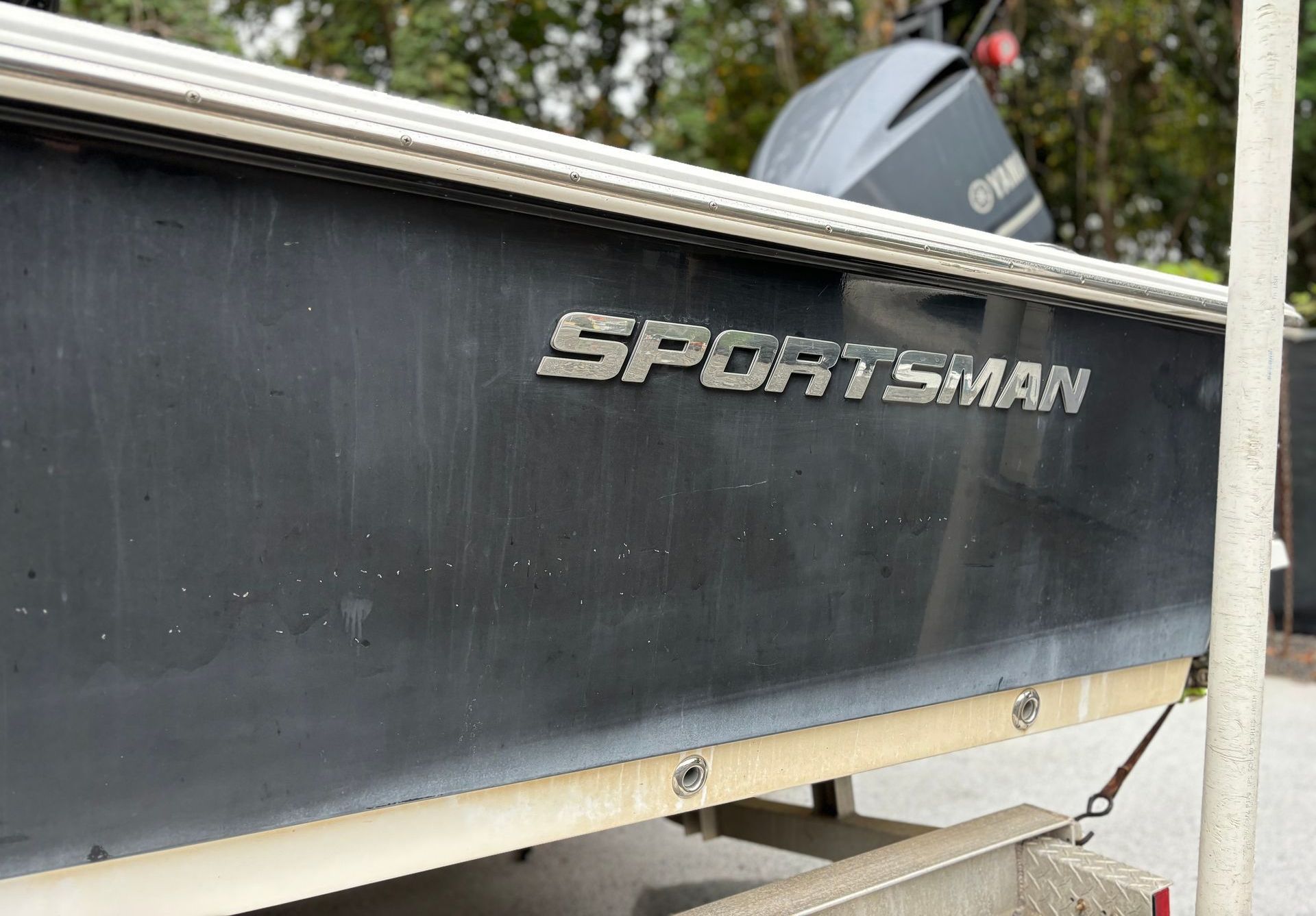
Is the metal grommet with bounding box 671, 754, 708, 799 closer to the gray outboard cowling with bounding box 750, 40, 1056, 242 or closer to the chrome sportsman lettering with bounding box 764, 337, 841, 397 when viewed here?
the chrome sportsman lettering with bounding box 764, 337, 841, 397

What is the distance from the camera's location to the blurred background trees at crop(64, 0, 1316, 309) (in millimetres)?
7809

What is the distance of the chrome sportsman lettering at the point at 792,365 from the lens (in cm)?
137

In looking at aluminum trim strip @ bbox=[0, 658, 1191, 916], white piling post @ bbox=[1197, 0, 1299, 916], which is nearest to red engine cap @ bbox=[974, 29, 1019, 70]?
white piling post @ bbox=[1197, 0, 1299, 916]

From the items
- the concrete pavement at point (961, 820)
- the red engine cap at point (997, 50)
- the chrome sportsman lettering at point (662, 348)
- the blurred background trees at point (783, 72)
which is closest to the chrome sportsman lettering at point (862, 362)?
the chrome sportsman lettering at point (662, 348)

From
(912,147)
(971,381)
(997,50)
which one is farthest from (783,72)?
(971,381)

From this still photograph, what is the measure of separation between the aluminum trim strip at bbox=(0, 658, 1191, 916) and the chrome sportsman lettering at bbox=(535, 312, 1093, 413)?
20.5 inches

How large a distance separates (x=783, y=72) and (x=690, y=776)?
374 inches

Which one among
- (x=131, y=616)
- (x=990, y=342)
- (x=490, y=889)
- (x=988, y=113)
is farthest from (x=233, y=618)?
(x=988, y=113)

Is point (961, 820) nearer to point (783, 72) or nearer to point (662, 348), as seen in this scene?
point (662, 348)

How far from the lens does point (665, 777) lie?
60.6 inches

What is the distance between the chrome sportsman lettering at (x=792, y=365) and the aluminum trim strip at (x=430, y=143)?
0.14m

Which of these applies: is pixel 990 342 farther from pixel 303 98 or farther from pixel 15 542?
pixel 15 542

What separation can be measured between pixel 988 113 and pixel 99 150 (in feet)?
8.37

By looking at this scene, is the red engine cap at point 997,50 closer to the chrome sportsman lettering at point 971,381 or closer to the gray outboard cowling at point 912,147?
the gray outboard cowling at point 912,147
